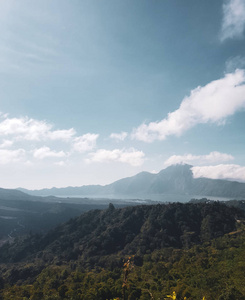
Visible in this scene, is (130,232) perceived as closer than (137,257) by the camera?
No

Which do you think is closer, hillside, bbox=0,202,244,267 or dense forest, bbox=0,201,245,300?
dense forest, bbox=0,201,245,300

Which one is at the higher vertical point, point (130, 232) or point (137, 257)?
point (130, 232)

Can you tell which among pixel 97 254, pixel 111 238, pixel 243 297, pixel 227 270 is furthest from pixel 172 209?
pixel 243 297

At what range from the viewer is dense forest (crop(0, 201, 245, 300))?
4750 cm

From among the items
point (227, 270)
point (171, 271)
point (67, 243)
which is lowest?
point (67, 243)

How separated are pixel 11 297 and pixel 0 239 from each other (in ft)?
446

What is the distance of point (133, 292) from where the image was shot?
156ft

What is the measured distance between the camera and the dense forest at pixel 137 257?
4750 cm

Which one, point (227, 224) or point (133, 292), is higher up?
point (227, 224)

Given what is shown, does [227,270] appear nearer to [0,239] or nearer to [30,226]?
[0,239]

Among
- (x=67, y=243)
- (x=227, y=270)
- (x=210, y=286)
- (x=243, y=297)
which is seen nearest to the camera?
(x=243, y=297)

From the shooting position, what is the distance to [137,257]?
258 feet

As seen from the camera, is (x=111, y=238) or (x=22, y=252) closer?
(x=111, y=238)

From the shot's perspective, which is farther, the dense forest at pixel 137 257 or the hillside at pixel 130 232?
the hillside at pixel 130 232
